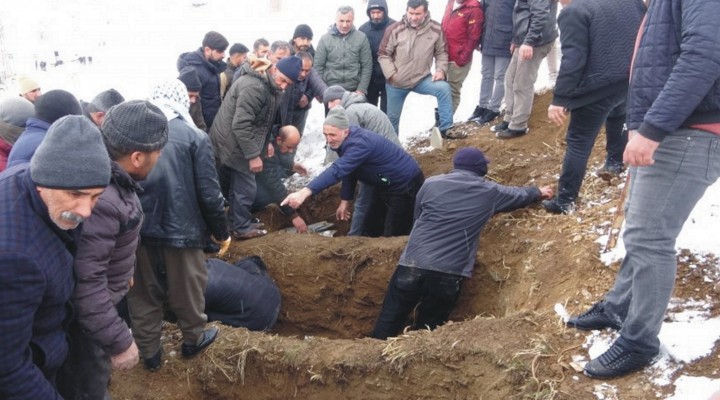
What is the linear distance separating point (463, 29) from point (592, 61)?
10.7ft

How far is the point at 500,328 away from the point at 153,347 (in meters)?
2.46

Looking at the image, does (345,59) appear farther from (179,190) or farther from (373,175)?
(179,190)

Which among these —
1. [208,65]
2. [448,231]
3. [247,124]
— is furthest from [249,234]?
[448,231]

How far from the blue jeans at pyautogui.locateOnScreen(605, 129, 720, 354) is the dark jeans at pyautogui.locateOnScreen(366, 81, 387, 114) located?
5.53 meters

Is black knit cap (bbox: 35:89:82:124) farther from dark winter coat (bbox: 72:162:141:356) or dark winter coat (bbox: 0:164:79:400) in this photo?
dark winter coat (bbox: 0:164:79:400)

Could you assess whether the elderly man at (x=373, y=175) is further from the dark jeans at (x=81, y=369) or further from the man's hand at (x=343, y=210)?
the dark jeans at (x=81, y=369)

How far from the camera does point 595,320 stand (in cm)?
362

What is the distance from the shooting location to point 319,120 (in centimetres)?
995

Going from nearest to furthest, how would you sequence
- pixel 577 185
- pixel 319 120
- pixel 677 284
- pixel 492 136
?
1. pixel 677 284
2. pixel 577 185
3. pixel 492 136
4. pixel 319 120

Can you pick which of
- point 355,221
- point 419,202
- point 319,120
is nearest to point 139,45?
point 319,120

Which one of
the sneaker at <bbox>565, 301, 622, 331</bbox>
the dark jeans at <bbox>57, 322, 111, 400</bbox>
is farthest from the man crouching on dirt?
the dark jeans at <bbox>57, 322, 111, 400</bbox>

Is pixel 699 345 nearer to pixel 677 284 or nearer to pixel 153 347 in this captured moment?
pixel 677 284

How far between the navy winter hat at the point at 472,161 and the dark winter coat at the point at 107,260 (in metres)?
2.94

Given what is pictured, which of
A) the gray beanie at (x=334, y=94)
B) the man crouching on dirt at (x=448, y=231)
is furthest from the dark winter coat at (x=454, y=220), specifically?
the gray beanie at (x=334, y=94)
